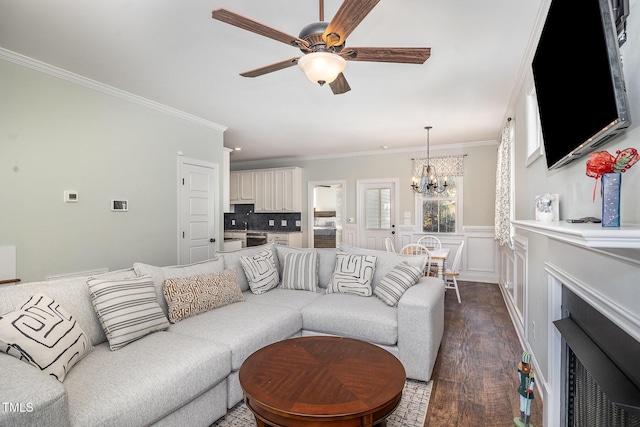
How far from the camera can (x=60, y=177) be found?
3.07 meters

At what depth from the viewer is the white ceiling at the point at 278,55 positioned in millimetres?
2125

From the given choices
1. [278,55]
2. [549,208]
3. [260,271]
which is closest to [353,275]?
[260,271]

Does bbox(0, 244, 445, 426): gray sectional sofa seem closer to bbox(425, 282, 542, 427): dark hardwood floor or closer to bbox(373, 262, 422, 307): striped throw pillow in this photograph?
bbox(373, 262, 422, 307): striped throw pillow

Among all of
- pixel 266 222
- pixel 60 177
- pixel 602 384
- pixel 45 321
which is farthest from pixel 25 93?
pixel 266 222

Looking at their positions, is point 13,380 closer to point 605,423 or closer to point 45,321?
Result: point 45,321

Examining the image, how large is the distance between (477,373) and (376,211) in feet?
14.8

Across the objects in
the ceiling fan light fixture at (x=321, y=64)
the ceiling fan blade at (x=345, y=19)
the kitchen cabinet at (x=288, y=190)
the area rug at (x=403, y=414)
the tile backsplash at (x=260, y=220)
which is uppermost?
the ceiling fan blade at (x=345, y=19)

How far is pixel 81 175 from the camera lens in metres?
3.24

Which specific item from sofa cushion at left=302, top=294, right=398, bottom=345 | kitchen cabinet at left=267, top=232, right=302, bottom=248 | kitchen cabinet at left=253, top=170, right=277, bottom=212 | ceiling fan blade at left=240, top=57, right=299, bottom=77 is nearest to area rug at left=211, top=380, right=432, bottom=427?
sofa cushion at left=302, top=294, right=398, bottom=345

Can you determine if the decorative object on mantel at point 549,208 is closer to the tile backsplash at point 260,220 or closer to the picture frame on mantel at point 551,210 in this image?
the picture frame on mantel at point 551,210

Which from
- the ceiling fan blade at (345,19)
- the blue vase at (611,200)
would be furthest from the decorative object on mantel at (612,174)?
the ceiling fan blade at (345,19)

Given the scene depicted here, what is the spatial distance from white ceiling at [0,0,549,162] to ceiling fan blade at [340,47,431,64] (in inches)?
15.7

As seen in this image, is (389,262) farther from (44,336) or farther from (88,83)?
(88,83)

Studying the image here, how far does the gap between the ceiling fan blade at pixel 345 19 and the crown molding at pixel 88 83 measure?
270 cm
